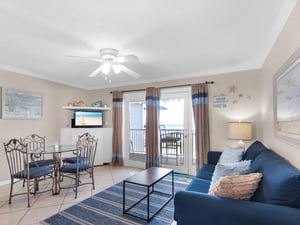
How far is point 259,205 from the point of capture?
1212 mm

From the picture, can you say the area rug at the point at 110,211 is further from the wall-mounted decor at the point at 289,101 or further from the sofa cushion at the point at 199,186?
the wall-mounted decor at the point at 289,101

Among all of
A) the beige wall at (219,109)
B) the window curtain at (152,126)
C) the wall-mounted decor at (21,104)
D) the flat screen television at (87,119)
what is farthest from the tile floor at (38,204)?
the flat screen television at (87,119)

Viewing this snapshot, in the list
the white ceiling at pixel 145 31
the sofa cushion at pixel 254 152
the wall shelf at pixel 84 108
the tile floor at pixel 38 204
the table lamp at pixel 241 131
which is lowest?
the tile floor at pixel 38 204

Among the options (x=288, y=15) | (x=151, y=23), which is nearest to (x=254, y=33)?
(x=288, y=15)

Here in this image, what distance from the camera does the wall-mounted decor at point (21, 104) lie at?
365cm

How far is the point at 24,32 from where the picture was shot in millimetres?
2299

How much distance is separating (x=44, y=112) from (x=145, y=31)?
3.57 m

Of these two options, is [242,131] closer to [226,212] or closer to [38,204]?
[226,212]

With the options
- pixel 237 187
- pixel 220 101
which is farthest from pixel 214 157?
pixel 237 187

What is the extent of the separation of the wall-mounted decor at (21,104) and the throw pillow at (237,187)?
424 cm

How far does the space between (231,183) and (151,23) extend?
1.91 m

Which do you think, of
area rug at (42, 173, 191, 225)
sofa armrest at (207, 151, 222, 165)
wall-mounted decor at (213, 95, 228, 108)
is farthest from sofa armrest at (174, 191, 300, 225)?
wall-mounted decor at (213, 95, 228, 108)

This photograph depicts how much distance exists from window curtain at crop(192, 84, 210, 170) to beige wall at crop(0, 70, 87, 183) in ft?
12.0

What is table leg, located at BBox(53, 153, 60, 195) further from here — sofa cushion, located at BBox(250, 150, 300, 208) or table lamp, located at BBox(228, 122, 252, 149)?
table lamp, located at BBox(228, 122, 252, 149)
